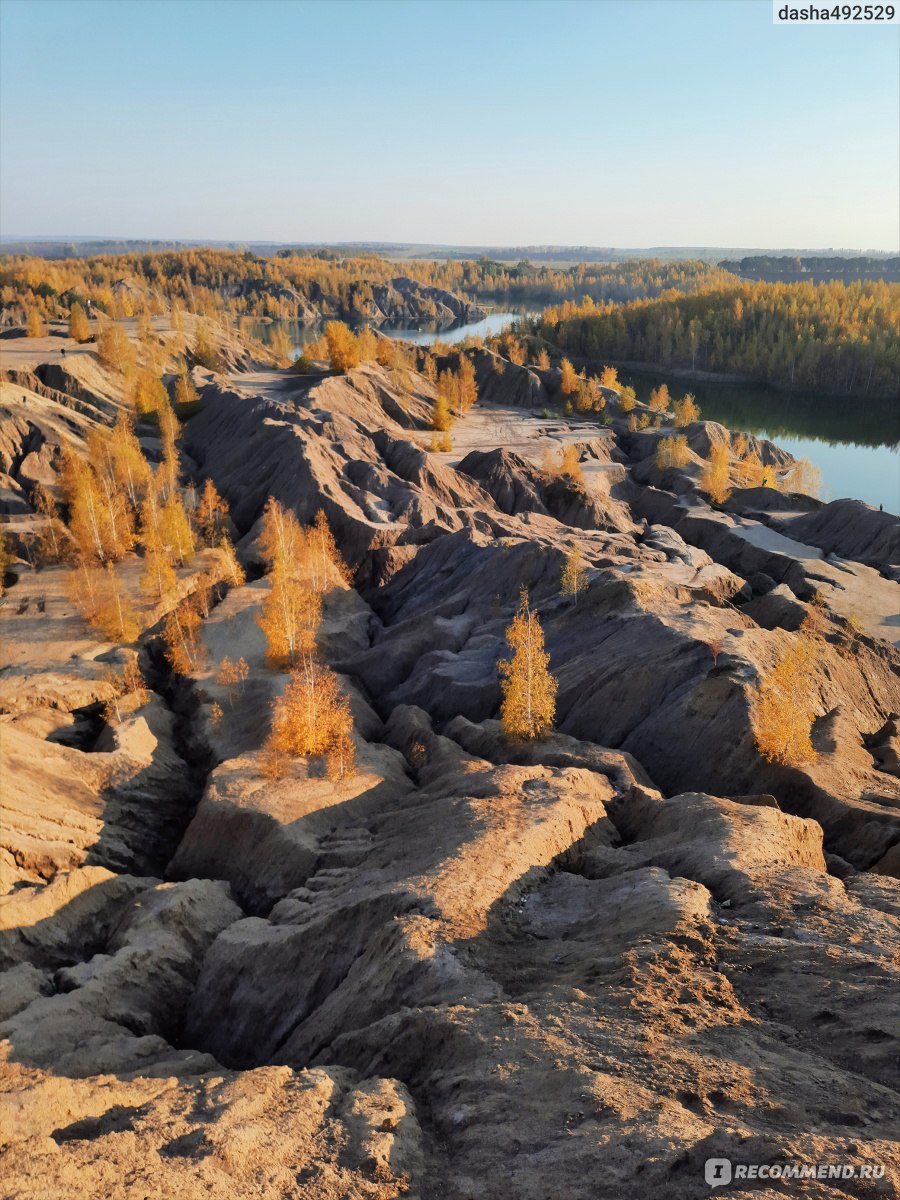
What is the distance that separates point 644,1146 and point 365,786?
18.8 metres

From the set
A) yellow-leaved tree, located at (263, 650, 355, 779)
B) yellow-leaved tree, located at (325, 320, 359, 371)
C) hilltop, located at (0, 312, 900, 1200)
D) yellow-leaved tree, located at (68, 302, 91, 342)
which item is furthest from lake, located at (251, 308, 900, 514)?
yellow-leaved tree, located at (68, 302, 91, 342)

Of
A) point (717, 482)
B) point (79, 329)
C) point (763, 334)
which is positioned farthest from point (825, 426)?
point (79, 329)

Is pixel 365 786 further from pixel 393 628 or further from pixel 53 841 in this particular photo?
pixel 393 628

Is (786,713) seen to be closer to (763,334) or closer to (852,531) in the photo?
(852,531)

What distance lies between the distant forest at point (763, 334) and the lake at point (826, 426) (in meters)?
4.71

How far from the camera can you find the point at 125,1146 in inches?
500

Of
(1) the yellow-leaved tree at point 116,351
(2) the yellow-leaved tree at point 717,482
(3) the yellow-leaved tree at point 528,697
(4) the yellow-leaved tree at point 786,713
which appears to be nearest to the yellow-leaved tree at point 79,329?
(1) the yellow-leaved tree at point 116,351

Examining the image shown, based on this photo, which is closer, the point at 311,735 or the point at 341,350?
the point at 311,735

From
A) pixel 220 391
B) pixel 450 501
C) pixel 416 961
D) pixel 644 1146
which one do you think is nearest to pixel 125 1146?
pixel 416 961

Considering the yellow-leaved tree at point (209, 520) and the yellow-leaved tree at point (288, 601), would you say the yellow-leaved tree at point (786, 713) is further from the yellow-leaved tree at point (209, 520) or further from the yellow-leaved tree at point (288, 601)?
the yellow-leaved tree at point (209, 520)

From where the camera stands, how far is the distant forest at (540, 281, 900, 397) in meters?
134

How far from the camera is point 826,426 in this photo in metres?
119

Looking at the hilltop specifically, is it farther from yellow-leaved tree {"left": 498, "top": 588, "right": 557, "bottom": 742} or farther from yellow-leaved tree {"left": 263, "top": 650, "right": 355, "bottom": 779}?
yellow-leaved tree {"left": 498, "top": 588, "right": 557, "bottom": 742}

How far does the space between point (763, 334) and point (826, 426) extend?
38.3 m
